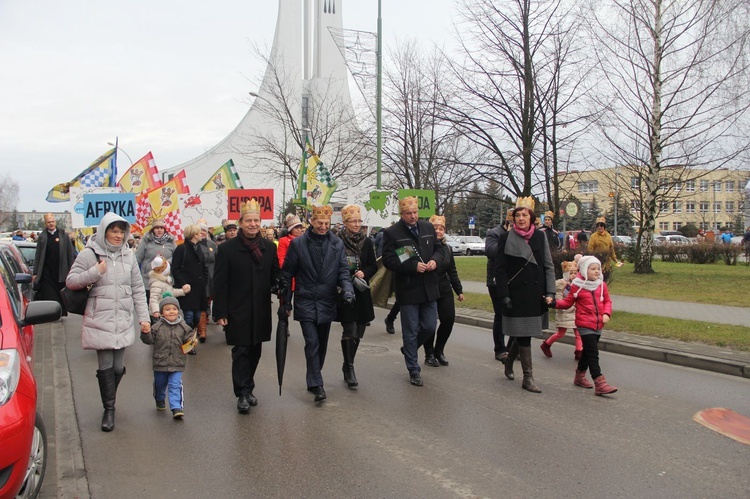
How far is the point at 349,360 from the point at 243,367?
1288mm

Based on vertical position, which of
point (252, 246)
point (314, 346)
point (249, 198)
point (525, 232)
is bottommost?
point (314, 346)

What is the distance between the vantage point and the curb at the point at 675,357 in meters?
7.70

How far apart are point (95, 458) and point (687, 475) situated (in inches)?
164

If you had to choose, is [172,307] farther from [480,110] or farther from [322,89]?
[322,89]

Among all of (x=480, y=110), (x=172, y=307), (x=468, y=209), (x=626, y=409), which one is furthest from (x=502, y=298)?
(x=468, y=209)

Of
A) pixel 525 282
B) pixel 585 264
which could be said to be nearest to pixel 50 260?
pixel 525 282

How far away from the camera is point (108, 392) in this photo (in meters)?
5.65

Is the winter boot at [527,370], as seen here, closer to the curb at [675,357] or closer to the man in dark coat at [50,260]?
the curb at [675,357]

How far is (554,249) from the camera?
40.9 feet

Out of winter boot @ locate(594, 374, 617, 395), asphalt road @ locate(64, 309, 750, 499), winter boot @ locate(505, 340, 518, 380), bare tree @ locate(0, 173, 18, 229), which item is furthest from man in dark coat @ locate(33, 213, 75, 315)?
bare tree @ locate(0, 173, 18, 229)

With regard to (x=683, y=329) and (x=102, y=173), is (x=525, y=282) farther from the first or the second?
(x=102, y=173)

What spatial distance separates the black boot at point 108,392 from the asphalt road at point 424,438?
0.42 feet

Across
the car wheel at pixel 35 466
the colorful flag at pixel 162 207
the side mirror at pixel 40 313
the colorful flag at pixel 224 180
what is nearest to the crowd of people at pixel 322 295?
the side mirror at pixel 40 313

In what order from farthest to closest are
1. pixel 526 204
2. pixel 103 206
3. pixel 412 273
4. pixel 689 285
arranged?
pixel 689 285, pixel 103 206, pixel 412 273, pixel 526 204
